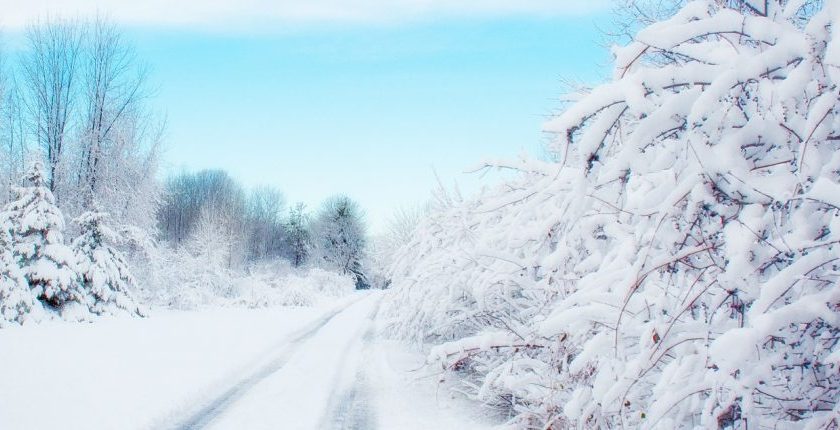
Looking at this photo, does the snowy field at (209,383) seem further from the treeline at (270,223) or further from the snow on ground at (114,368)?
the treeline at (270,223)

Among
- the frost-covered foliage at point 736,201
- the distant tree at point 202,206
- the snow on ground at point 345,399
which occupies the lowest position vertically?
the snow on ground at point 345,399

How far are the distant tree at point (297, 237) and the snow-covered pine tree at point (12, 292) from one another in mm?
51293

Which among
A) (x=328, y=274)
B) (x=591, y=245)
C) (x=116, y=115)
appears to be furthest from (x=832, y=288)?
(x=328, y=274)

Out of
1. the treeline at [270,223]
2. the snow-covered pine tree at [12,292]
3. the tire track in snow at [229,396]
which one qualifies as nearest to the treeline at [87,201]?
the snow-covered pine tree at [12,292]

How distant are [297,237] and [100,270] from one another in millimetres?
49721

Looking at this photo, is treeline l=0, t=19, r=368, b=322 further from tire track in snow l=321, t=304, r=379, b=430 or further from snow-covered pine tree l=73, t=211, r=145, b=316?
tire track in snow l=321, t=304, r=379, b=430

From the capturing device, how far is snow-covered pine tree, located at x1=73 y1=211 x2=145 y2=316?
17.7 m

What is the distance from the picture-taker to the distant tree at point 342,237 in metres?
60.5

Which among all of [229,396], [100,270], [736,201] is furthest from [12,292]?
[736,201]

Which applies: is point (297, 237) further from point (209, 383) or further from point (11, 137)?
point (209, 383)

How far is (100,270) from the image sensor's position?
58.7 ft

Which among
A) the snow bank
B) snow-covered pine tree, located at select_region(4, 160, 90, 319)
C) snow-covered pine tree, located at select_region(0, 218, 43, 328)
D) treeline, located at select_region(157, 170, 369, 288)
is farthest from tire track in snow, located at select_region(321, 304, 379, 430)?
treeline, located at select_region(157, 170, 369, 288)

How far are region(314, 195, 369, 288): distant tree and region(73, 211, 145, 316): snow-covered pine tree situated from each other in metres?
39.9

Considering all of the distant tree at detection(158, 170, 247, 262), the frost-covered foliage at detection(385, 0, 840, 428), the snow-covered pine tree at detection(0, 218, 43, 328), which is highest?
the distant tree at detection(158, 170, 247, 262)
